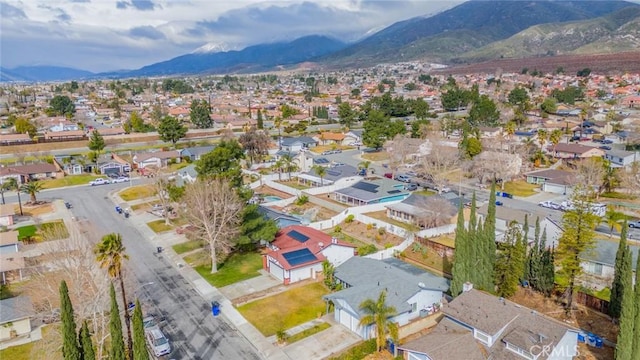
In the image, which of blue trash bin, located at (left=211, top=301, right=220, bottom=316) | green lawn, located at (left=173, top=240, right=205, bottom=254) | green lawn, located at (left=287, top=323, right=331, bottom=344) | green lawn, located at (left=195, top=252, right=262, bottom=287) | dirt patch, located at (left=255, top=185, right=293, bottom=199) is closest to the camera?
green lawn, located at (left=287, top=323, right=331, bottom=344)

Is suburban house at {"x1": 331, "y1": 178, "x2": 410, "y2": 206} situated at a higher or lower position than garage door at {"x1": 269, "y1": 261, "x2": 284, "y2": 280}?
higher

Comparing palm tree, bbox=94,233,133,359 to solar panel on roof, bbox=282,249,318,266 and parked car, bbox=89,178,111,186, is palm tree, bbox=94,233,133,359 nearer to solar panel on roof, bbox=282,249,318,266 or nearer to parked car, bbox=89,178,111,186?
solar panel on roof, bbox=282,249,318,266

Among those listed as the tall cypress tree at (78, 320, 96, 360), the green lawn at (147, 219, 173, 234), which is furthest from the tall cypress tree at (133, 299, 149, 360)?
the green lawn at (147, 219, 173, 234)

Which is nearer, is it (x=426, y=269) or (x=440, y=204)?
(x=426, y=269)

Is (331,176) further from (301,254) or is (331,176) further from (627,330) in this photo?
(627,330)

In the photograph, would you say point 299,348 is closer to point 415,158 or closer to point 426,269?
point 426,269

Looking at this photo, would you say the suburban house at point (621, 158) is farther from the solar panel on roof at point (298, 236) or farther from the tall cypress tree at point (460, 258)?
the solar panel on roof at point (298, 236)

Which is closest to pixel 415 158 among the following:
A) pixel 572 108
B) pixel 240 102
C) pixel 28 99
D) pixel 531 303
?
pixel 531 303

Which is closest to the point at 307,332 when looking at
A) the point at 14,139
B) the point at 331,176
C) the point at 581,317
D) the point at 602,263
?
the point at 581,317
